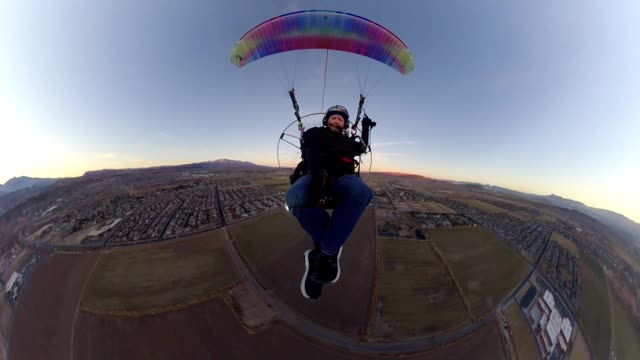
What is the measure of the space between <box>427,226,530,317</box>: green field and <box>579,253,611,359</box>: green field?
156 centimetres

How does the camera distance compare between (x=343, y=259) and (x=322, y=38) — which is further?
(x=322, y=38)

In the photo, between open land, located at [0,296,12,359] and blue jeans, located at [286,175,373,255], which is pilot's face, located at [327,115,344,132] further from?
open land, located at [0,296,12,359]

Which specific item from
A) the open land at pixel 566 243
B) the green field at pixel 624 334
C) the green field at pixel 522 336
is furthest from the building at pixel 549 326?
the open land at pixel 566 243

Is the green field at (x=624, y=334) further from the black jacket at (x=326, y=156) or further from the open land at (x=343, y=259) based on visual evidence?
the black jacket at (x=326, y=156)

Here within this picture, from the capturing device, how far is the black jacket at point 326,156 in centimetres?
311

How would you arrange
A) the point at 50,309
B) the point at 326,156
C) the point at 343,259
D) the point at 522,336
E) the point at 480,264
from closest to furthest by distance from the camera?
the point at 326,156 → the point at 522,336 → the point at 50,309 → the point at 480,264 → the point at 343,259

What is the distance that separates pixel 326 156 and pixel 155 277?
5382mm

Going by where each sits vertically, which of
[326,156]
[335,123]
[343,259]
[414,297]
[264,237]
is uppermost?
[335,123]

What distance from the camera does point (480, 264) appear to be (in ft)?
17.6

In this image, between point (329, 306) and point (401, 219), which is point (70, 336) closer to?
point (329, 306)

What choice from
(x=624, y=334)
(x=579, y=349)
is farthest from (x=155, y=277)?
(x=624, y=334)

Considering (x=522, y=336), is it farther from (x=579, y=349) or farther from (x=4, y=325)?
(x=4, y=325)

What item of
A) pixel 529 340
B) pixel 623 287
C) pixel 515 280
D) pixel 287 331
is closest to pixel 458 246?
pixel 515 280

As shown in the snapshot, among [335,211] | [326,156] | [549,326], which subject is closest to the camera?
[335,211]
